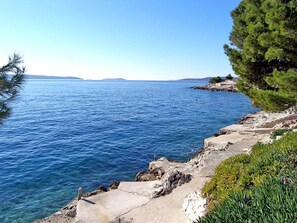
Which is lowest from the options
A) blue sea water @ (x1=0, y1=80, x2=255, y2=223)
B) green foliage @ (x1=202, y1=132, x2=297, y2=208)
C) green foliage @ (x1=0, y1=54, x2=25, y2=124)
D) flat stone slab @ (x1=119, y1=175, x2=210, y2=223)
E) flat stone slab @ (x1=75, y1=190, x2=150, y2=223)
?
blue sea water @ (x1=0, y1=80, x2=255, y2=223)

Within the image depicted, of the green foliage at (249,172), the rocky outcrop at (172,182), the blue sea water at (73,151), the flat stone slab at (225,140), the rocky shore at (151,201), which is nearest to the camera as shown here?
the green foliage at (249,172)

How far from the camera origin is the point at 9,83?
7.36m

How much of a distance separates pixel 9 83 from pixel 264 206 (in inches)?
292

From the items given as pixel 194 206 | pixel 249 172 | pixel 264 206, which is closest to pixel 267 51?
pixel 249 172

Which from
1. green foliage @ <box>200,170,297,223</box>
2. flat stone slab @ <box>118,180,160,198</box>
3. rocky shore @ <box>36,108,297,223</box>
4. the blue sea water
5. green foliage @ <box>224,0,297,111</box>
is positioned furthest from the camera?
the blue sea water

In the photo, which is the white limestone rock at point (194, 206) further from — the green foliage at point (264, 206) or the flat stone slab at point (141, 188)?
the green foliage at point (264, 206)

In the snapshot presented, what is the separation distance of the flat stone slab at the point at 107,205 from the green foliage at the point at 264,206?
330 inches

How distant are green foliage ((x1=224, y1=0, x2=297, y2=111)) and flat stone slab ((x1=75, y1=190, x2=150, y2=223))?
995cm

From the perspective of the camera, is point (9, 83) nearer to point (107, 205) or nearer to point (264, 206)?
point (264, 206)

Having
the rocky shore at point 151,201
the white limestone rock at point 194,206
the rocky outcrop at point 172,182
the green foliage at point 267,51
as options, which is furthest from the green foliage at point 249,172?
the green foliage at point 267,51

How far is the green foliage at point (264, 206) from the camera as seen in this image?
404 cm

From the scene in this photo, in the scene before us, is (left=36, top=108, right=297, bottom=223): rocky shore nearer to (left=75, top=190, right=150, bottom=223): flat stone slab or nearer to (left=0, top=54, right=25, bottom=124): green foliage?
(left=75, top=190, right=150, bottom=223): flat stone slab

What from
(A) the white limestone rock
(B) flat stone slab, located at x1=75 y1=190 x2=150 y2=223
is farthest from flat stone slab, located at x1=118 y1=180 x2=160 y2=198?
(A) the white limestone rock

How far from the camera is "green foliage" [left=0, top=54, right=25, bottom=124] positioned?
23.9 feet
